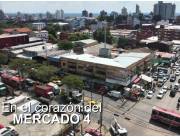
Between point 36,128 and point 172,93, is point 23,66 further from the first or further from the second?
point 172,93

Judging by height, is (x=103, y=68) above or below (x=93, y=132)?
above

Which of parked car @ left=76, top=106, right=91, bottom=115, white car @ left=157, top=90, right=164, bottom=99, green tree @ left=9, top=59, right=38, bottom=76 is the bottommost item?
parked car @ left=76, top=106, right=91, bottom=115

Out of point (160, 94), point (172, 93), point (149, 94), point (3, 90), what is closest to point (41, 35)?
point (3, 90)

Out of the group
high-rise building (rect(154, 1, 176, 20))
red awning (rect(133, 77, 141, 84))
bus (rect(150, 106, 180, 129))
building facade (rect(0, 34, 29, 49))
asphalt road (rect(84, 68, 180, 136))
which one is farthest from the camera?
high-rise building (rect(154, 1, 176, 20))

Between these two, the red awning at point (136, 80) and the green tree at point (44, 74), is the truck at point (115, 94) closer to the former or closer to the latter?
the red awning at point (136, 80)

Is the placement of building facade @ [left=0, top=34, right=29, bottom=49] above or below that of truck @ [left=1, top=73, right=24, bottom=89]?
above

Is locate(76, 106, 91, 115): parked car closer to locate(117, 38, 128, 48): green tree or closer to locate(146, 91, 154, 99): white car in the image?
locate(146, 91, 154, 99): white car

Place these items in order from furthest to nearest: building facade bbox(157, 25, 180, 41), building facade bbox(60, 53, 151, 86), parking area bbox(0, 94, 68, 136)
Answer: building facade bbox(157, 25, 180, 41) < building facade bbox(60, 53, 151, 86) < parking area bbox(0, 94, 68, 136)

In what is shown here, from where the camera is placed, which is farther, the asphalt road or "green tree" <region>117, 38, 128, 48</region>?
"green tree" <region>117, 38, 128, 48</region>

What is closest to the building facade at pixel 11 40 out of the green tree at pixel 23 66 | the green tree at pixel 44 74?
the green tree at pixel 23 66

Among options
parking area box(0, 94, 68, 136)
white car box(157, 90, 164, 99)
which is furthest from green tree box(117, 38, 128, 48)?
parking area box(0, 94, 68, 136)
